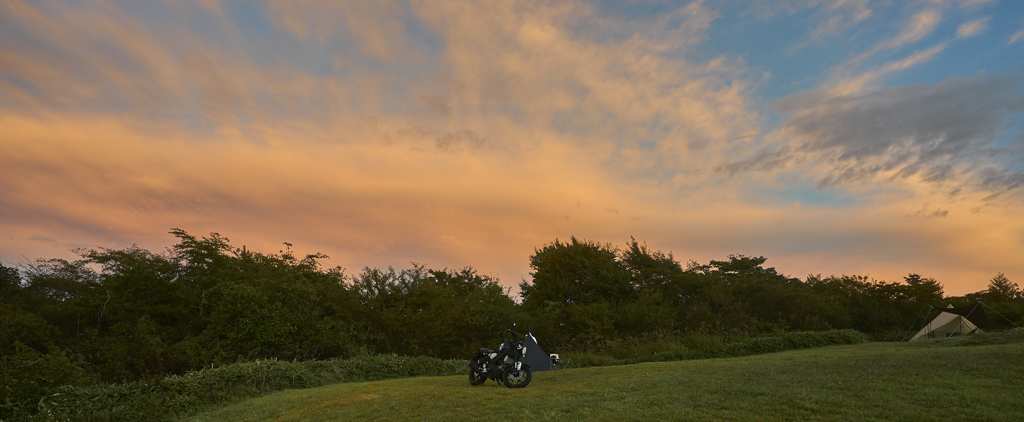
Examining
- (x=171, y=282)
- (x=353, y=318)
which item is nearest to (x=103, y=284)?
(x=171, y=282)

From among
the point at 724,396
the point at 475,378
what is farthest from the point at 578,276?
the point at 724,396

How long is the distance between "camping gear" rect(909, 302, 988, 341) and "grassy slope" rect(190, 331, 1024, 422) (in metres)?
21.6

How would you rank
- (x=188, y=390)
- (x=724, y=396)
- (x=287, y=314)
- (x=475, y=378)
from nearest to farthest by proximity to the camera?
(x=724, y=396) < (x=475, y=378) < (x=188, y=390) < (x=287, y=314)

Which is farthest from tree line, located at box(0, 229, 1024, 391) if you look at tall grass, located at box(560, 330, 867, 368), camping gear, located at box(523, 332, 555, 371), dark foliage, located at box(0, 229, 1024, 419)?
camping gear, located at box(523, 332, 555, 371)

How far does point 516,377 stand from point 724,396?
15.8 ft

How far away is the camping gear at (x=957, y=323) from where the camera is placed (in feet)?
94.1

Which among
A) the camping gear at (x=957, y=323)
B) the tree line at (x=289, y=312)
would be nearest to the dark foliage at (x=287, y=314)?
the tree line at (x=289, y=312)

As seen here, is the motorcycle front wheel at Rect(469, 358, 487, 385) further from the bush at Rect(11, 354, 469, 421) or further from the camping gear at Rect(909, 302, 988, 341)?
the camping gear at Rect(909, 302, 988, 341)

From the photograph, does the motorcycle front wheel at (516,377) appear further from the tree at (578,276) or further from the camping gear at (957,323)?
the camping gear at (957,323)

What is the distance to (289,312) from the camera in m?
19.3

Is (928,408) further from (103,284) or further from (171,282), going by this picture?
(103,284)

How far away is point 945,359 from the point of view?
36.8 ft

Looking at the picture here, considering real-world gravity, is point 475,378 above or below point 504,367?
below

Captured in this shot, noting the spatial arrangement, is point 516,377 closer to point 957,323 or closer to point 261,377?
point 261,377
